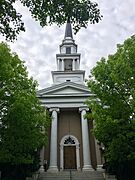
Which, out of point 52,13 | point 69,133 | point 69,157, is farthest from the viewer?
point 69,133

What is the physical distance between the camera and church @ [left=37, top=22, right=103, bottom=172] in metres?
21.4

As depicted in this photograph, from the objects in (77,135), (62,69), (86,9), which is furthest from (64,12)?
(62,69)

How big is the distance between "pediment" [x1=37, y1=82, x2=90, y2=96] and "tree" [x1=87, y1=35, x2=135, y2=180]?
9.60 meters

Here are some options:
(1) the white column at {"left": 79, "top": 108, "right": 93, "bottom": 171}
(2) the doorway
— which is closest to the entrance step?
(1) the white column at {"left": 79, "top": 108, "right": 93, "bottom": 171}

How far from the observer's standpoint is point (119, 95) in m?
13.2

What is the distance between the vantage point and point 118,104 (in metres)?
13.0

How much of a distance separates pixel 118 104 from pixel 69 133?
11.9 metres

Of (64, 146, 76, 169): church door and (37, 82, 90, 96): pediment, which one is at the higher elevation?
(37, 82, 90, 96): pediment

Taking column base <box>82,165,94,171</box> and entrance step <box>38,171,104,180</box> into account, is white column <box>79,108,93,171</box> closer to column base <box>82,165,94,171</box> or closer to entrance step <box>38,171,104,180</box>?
column base <box>82,165,94,171</box>

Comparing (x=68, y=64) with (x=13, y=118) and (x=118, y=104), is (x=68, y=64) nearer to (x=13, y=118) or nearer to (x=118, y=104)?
(x=118, y=104)

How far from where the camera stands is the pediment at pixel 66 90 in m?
23.9

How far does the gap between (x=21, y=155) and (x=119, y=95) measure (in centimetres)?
591

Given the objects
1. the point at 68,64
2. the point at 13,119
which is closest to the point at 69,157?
the point at 13,119

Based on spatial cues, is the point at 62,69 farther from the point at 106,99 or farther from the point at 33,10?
the point at 33,10
